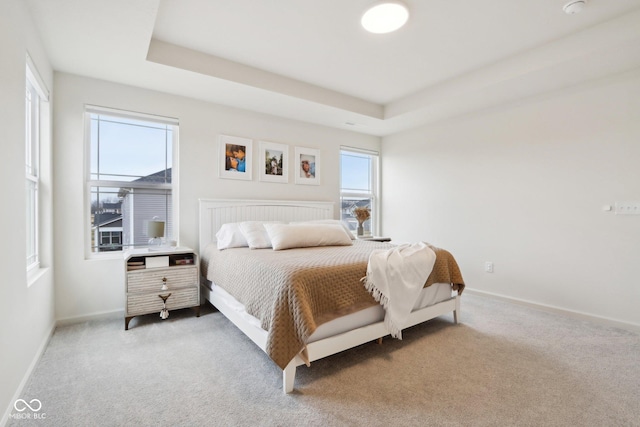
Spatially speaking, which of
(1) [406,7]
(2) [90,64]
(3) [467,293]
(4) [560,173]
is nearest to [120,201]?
(2) [90,64]

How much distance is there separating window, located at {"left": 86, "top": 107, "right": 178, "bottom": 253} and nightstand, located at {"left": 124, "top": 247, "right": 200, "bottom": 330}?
1.06ft

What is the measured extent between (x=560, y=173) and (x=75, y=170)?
189 inches

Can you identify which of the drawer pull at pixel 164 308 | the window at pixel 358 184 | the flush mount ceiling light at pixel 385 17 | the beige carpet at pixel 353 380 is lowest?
the beige carpet at pixel 353 380

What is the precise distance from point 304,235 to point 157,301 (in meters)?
1.51

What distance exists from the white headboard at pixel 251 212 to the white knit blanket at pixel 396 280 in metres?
1.86

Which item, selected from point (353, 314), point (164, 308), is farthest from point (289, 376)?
point (164, 308)

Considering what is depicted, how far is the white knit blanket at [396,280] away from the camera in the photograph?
7.23ft

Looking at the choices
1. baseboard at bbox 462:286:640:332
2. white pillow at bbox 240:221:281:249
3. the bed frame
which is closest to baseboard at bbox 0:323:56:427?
the bed frame

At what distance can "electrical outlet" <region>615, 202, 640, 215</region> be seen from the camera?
2678mm

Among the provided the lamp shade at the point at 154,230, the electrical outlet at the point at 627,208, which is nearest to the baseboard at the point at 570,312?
the electrical outlet at the point at 627,208

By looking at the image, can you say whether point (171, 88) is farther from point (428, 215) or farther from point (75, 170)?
point (428, 215)

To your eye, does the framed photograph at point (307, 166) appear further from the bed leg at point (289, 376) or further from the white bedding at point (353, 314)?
the bed leg at point (289, 376)

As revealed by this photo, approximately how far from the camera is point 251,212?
3730mm

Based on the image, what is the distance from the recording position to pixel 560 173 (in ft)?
10.2
